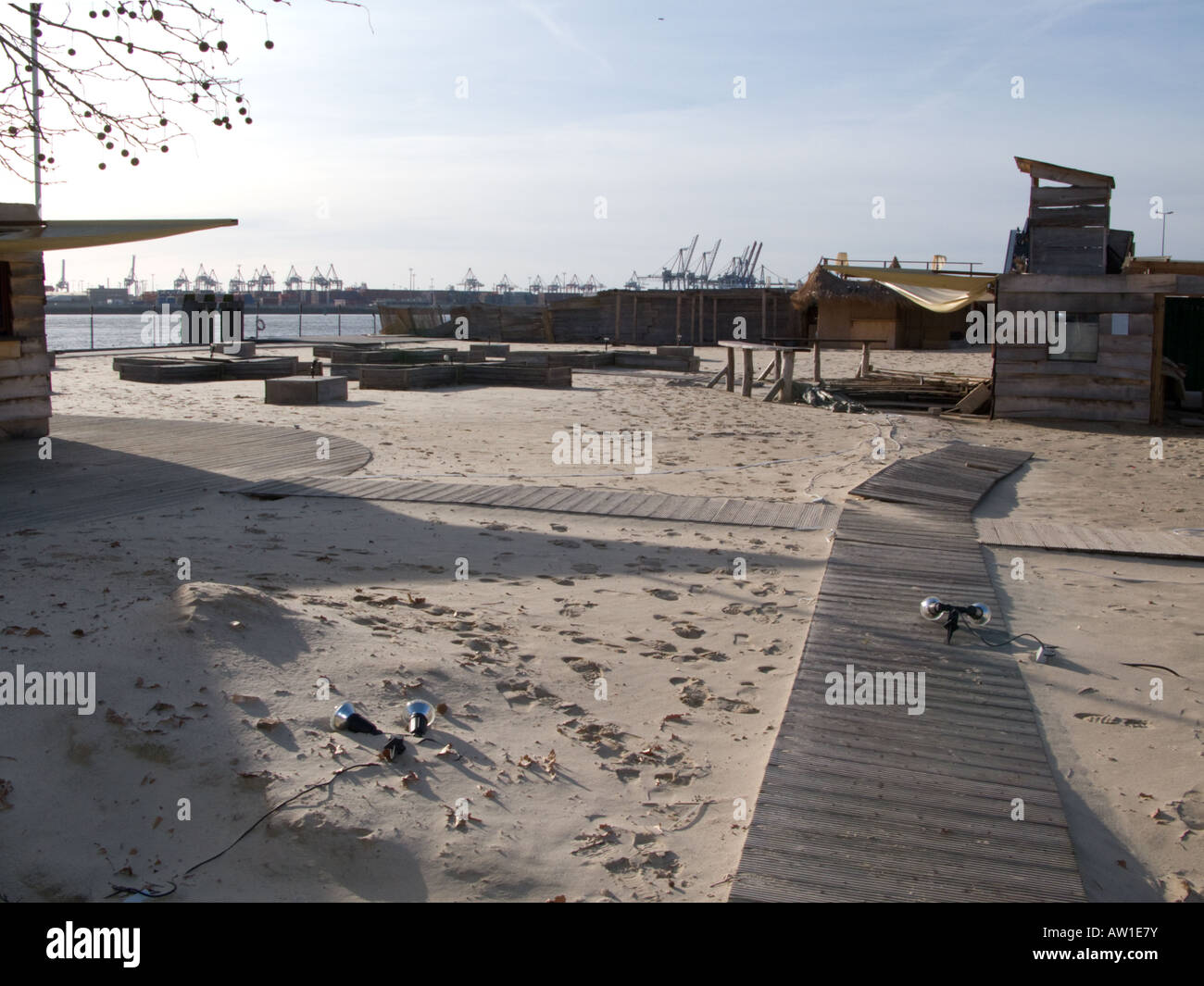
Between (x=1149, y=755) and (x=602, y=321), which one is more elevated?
(x=602, y=321)

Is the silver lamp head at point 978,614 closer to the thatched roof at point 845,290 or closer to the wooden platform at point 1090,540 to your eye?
the wooden platform at point 1090,540

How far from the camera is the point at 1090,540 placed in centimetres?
799

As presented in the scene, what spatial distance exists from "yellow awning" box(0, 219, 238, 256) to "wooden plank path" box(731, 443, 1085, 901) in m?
7.42

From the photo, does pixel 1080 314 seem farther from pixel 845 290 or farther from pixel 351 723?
pixel 845 290

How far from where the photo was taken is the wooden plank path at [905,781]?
128 inches

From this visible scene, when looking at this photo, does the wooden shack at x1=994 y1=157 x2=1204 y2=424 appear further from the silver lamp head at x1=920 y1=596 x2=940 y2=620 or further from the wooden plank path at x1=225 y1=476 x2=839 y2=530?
the silver lamp head at x1=920 y1=596 x2=940 y2=620

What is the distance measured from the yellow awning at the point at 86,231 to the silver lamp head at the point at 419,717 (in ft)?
23.5

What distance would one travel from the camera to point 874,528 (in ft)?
26.9

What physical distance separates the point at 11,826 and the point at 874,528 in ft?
20.8

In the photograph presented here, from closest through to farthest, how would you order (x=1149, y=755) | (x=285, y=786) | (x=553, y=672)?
(x=285, y=786) → (x=1149, y=755) → (x=553, y=672)

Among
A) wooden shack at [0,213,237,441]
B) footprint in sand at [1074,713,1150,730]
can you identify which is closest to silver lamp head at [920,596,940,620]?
footprint in sand at [1074,713,1150,730]
